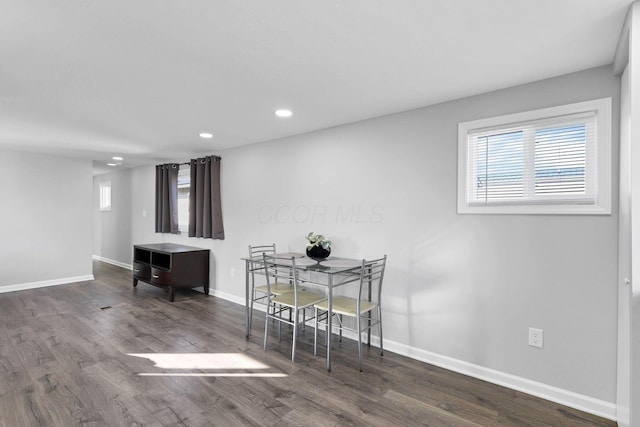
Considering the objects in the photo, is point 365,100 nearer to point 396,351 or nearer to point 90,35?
point 90,35

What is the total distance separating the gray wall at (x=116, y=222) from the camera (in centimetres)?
734

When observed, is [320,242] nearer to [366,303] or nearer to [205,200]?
[366,303]

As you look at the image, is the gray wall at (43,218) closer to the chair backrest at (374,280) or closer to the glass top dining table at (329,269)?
the glass top dining table at (329,269)

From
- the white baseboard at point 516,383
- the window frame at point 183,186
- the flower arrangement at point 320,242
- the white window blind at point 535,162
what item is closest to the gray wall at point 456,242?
the white baseboard at point 516,383

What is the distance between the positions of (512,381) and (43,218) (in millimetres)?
6889

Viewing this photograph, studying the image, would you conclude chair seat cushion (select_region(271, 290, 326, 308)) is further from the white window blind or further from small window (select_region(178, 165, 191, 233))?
small window (select_region(178, 165, 191, 233))

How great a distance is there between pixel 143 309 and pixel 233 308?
1.16 meters

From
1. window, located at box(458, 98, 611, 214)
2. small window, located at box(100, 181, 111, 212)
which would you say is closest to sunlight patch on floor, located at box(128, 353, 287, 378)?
window, located at box(458, 98, 611, 214)

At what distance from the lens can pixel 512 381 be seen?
8.38 ft

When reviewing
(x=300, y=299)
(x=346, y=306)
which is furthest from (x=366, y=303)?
(x=300, y=299)

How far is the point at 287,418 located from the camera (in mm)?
2184

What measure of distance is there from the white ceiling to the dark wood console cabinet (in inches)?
89.4

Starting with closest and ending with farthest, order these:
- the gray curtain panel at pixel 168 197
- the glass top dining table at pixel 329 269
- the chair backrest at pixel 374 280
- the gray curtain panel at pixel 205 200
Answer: the glass top dining table at pixel 329 269
the chair backrest at pixel 374 280
the gray curtain panel at pixel 205 200
the gray curtain panel at pixel 168 197

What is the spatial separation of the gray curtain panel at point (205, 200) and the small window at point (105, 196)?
3956 mm
